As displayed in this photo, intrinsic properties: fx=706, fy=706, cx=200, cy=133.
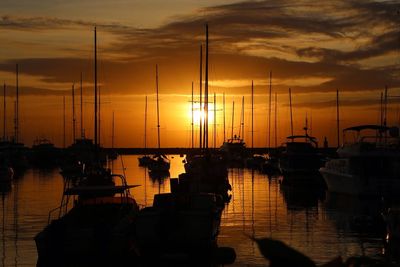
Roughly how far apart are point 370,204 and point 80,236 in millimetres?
29026

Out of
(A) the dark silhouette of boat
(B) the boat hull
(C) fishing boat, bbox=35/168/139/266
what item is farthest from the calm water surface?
(A) the dark silhouette of boat

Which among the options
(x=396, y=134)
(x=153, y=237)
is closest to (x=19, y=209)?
(x=153, y=237)

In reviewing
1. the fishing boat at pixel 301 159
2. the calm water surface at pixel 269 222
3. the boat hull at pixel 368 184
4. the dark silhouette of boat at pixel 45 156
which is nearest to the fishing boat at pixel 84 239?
the calm water surface at pixel 269 222

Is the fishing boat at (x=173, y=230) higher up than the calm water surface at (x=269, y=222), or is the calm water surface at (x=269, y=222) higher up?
the fishing boat at (x=173, y=230)

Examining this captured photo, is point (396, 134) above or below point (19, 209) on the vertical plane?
above

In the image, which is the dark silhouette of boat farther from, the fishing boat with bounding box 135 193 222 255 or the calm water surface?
the fishing boat with bounding box 135 193 222 255

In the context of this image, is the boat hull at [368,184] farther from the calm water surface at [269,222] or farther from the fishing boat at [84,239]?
the fishing boat at [84,239]

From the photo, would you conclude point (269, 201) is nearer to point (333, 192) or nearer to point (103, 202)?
point (333, 192)

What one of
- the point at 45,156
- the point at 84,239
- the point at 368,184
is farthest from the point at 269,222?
the point at 45,156

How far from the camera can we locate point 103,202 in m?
27.2

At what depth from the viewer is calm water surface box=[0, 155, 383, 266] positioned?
27.9m

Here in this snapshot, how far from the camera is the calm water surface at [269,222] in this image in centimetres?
2791

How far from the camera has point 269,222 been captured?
127ft

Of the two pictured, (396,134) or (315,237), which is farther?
(396,134)
